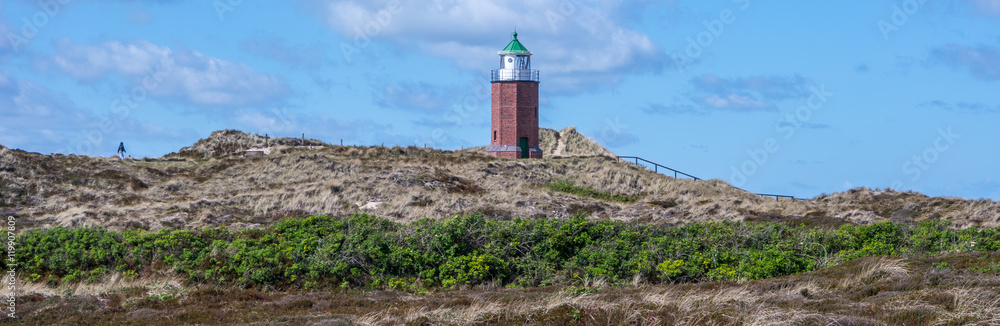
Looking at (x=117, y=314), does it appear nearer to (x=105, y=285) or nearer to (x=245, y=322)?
(x=245, y=322)

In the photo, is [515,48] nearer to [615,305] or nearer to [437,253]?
[437,253]

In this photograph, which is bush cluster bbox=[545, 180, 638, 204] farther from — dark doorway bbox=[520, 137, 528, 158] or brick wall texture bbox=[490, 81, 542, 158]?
dark doorway bbox=[520, 137, 528, 158]

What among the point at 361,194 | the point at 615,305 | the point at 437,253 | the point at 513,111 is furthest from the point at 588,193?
the point at 615,305

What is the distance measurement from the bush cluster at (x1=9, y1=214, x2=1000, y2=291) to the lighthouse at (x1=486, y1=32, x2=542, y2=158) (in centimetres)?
3673

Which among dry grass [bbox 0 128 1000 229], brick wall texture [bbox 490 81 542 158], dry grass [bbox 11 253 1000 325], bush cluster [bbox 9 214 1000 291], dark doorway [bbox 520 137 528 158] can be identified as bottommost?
dry grass [bbox 11 253 1000 325]

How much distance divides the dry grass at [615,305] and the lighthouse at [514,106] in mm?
40915

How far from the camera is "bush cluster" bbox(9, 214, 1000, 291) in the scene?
610 inches

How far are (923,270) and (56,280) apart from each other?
15611 millimetres

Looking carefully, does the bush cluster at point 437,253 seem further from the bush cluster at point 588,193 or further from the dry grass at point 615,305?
the bush cluster at point 588,193

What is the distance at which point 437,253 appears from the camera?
52.6 feet

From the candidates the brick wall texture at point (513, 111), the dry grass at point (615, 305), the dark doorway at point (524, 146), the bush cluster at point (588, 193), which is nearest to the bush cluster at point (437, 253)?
the dry grass at point (615, 305)

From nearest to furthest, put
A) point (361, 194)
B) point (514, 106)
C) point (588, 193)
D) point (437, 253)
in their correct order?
point (437, 253), point (361, 194), point (588, 193), point (514, 106)

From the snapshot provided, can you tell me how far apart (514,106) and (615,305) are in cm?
4469

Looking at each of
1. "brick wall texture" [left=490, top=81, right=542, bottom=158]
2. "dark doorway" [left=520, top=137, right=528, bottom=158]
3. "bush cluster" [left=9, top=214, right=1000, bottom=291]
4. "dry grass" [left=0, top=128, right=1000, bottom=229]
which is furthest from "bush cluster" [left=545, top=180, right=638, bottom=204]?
"bush cluster" [left=9, top=214, right=1000, bottom=291]
